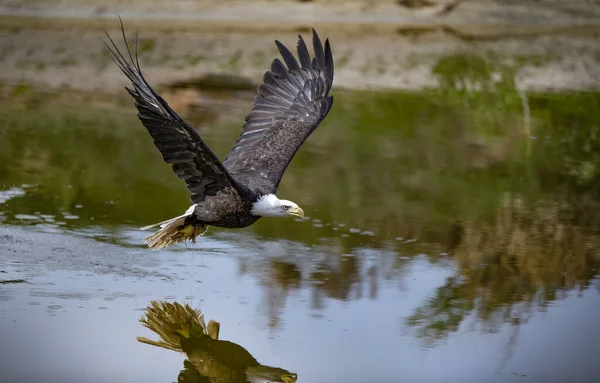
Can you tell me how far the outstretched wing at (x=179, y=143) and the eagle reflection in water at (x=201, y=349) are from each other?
2.56ft

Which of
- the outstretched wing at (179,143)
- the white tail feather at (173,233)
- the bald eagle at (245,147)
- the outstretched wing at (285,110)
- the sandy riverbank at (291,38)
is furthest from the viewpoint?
the sandy riverbank at (291,38)

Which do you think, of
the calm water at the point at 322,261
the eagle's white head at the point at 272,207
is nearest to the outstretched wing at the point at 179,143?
the eagle's white head at the point at 272,207

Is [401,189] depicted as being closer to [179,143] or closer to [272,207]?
[272,207]

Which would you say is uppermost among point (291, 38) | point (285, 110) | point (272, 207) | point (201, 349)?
point (291, 38)

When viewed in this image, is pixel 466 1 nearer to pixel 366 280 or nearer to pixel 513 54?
pixel 513 54

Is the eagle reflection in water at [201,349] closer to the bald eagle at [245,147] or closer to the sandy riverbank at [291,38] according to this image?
the bald eagle at [245,147]

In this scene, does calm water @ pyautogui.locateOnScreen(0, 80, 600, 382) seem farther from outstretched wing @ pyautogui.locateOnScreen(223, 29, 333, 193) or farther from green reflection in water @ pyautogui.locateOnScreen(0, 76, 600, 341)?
outstretched wing @ pyautogui.locateOnScreen(223, 29, 333, 193)

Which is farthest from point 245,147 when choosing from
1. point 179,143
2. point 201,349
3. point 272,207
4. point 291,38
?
point 291,38

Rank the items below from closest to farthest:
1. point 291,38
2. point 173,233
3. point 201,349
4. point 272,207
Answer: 1. point 201,349
2. point 272,207
3. point 173,233
4. point 291,38

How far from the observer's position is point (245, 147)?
288 inches

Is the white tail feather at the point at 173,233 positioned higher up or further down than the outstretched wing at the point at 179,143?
further down

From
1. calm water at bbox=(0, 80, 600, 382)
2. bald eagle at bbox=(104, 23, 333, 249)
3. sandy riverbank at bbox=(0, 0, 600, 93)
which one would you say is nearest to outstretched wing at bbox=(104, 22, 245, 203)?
bald eagle at bbox=(104, 23, 333, 249)

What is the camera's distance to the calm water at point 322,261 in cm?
541

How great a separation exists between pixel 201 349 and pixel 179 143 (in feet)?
3.90
